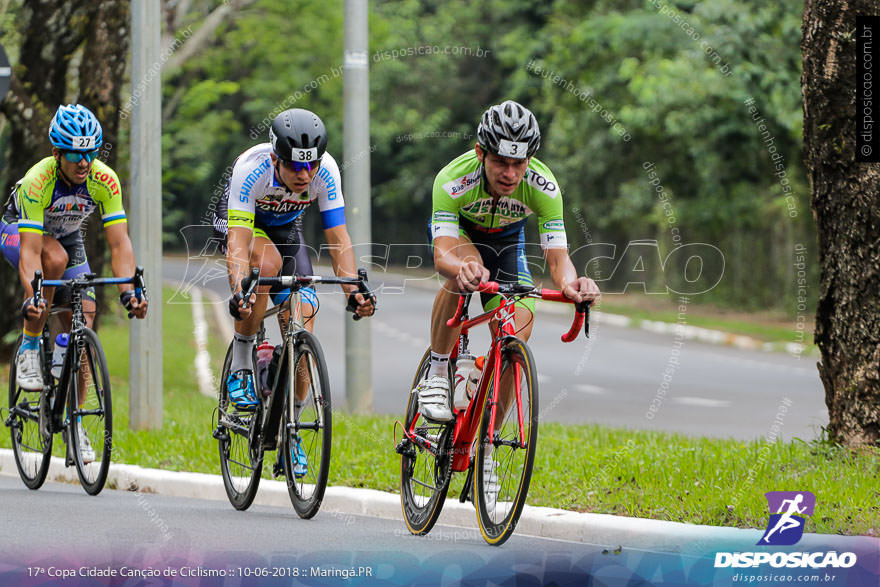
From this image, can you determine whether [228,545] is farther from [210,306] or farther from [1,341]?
[210,306]

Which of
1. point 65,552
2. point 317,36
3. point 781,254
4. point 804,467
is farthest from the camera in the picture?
point 317,36

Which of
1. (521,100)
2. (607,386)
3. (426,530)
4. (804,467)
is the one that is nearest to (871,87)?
(804,467)

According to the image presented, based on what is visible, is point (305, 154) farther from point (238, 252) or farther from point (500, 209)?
point (500, 209)

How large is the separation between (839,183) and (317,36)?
29157 millimetres

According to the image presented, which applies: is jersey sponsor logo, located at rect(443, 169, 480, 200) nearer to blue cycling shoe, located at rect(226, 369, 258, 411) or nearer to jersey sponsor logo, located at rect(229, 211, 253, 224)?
jersey sponsor logo, located at rect(229, 211, 253, 224)

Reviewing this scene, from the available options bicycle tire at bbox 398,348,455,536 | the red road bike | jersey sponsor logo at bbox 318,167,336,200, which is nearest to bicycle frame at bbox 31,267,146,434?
jersey sponsor logo at bbox 318,167,336,200

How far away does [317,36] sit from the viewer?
119 feet

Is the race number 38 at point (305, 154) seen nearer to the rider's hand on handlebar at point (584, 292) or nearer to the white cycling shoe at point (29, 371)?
the rider's hand on handlebar at point (584, 292)

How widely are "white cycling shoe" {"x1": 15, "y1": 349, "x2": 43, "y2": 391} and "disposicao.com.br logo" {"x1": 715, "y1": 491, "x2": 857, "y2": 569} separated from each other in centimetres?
471

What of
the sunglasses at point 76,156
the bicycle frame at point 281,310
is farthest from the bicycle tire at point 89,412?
the bicycle frame at point 281,310

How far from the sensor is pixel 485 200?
276 inches

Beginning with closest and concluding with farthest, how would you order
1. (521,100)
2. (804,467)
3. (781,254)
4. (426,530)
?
1. (426,530)
2. (804,467)
3. (781,254)
4. (521,100)

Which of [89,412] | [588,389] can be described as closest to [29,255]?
[89,412]

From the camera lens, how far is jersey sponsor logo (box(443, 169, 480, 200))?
6.89 metres
